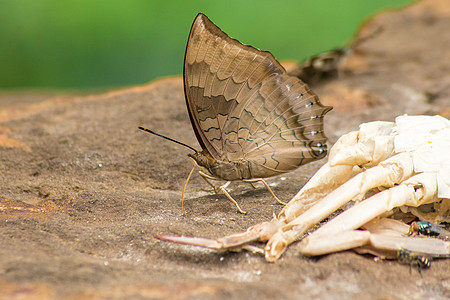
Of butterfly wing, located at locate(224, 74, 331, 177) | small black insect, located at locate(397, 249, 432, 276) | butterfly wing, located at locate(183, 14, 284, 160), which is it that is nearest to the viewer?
small black insect, located at locate(397, 249, 432, 276)

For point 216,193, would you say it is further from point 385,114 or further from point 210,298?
point 385,114

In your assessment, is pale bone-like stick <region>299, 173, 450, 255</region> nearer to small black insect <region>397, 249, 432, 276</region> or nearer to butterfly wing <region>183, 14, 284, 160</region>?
small black insect <region>397, 249, 432, 276</region>

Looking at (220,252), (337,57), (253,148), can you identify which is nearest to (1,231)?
(220,252)

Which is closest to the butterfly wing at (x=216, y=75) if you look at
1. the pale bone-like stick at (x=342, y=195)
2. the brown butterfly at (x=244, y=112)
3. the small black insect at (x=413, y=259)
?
the brown butterfly at (x=244, y=112)

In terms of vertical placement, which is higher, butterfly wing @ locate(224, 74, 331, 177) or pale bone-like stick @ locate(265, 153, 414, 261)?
butterfly wing @ locate(224, 74, 331, 177)

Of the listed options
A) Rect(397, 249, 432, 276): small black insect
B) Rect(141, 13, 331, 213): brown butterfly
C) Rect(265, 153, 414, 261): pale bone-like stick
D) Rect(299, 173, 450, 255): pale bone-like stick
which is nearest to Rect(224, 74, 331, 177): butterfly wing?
Rect(141, 13, 331, 213): brown butterfly

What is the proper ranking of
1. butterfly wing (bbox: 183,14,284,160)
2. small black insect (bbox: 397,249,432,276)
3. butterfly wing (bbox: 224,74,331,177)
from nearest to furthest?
small black insect (bbox: 397,249,432,276)
butterfly wing (bbox: 183,14,284,160)
butterfly wing (bbox: 224,74,331,177)

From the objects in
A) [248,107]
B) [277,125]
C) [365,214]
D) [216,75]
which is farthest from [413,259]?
Answer: [216,75]
